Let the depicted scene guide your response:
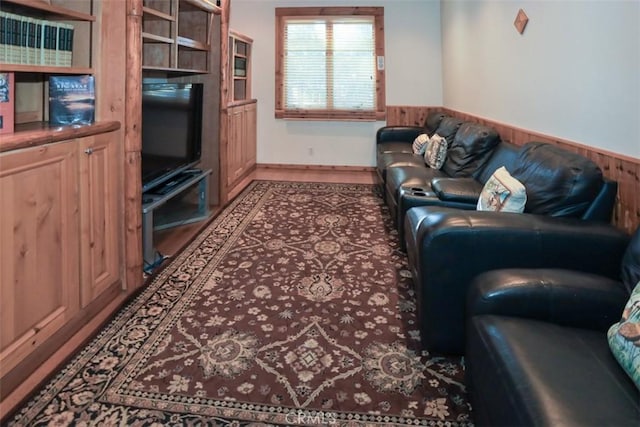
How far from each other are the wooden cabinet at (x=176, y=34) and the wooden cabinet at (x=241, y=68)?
1.41 metres

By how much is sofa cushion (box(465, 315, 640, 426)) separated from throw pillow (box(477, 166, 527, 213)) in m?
0.97

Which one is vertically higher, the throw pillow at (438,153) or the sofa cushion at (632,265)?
the throw pillow at (438,153)

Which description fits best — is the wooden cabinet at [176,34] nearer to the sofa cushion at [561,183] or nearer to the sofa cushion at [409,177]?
the sofa cushion at [409,177]

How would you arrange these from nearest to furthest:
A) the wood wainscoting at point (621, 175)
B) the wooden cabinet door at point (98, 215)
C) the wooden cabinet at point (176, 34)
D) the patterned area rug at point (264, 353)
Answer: the patterned area rug at point (264, 353) < the wood wainscoting at point (621, 175) < the wooden cabinet door at point (98, 215) < the wooden cabinet at point (176, 34)

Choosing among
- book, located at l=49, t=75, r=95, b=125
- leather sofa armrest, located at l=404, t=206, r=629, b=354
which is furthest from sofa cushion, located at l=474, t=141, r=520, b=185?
book, located at l=49, t=75, r=95, b=125

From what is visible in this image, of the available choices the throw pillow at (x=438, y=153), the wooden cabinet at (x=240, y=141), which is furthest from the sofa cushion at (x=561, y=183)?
the wooden cabinet at (x=240, y=141)

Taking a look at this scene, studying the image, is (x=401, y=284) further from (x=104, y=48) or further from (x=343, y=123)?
(x=343, y=123)

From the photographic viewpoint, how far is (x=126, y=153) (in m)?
2.65

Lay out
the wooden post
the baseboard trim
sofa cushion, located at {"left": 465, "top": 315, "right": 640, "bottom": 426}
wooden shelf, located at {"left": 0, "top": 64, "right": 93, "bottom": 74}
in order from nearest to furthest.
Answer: sofa cushion, located at {"left": 465, "top": 315, "right": 640, "bottom": 426}, wooden shelf, located at {"left": 0, "top": 64, "right": 93, "bottom": 74}, the wooden post, the baseboard trim

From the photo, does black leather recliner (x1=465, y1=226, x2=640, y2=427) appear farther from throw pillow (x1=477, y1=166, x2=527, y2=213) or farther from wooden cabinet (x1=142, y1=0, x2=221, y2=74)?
wooden cabinet (x1=142, y1=0, x2=221, y2=74)

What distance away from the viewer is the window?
22.1 ft

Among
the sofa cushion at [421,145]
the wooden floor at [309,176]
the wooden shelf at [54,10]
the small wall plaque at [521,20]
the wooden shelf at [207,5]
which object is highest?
the wooden shelf at [207,5]

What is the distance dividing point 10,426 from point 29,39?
1610mm

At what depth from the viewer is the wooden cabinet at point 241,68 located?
623 centimetres
